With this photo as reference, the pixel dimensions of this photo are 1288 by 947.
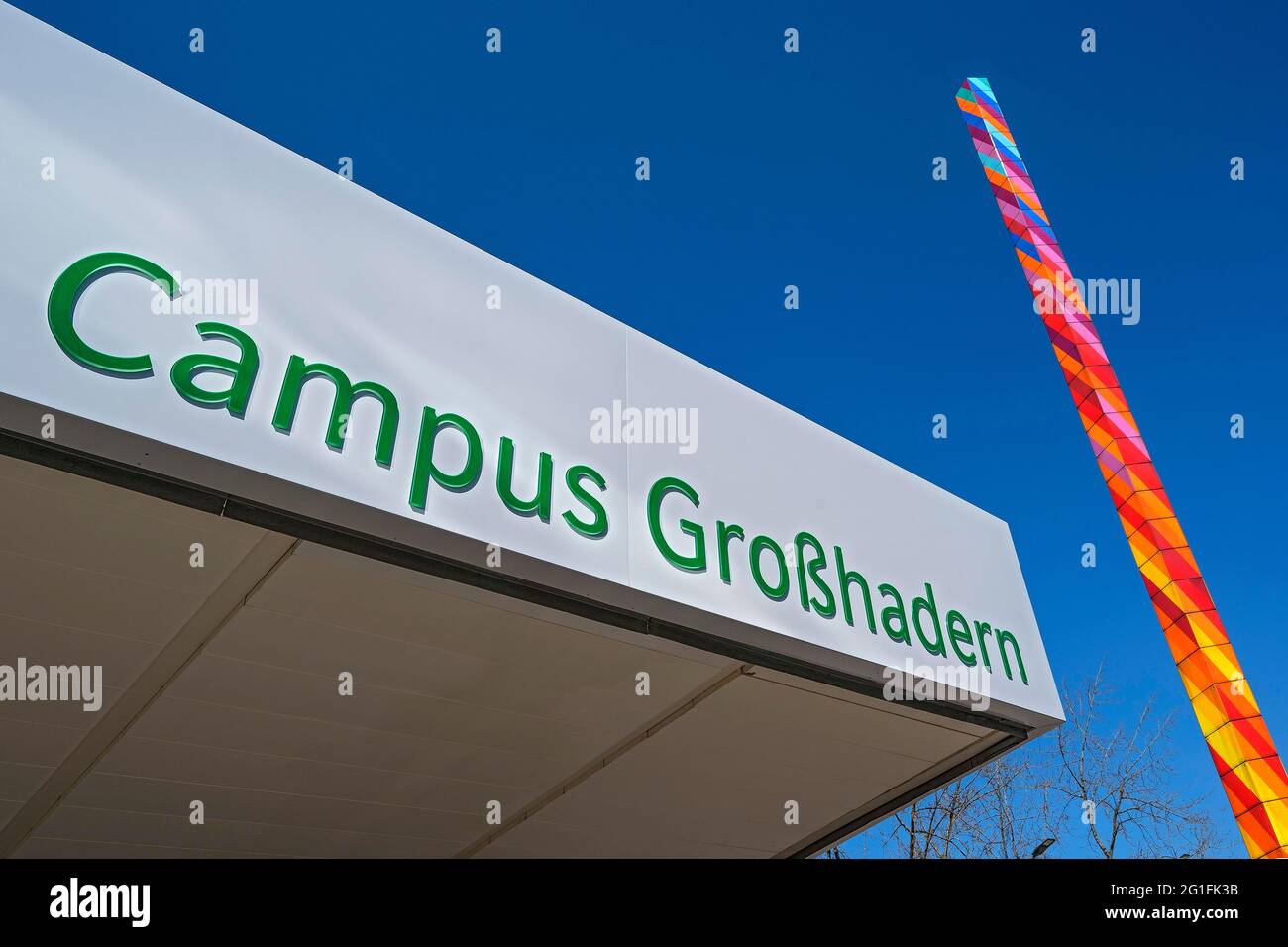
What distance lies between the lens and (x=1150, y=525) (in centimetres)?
496

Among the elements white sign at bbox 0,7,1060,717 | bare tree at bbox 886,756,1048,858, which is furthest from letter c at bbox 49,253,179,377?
bare tree at bbox 886,756,1048,858

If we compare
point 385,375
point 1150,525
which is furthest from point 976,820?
point 385,375

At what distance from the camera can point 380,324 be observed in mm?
2873

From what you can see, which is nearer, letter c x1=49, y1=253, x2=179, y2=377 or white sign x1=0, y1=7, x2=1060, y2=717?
letter c x1=49, y1=253, x2=179, y2=377

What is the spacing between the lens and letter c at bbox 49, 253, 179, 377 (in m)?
2.28

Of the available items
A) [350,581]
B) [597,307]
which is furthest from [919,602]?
[350,581]

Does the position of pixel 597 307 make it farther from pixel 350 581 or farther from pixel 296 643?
pixel 296 643

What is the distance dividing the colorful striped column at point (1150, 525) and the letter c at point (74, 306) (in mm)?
4210

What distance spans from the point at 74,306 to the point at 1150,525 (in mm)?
4463

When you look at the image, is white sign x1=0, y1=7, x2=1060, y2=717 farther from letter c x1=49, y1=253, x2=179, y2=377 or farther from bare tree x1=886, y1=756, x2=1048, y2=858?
bare tree x1=886, y1=756, x2=1048, y2=858

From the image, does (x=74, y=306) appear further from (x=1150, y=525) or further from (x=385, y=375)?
(x=1150, y=525)

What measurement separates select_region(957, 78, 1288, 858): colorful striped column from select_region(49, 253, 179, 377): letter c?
4210mm
